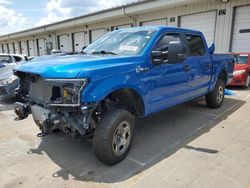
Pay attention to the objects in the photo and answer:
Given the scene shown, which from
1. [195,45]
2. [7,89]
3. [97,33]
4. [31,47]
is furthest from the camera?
[31,47]

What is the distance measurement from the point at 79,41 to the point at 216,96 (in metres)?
16.8

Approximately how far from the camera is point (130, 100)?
3.43 m

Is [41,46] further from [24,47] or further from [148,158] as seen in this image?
[148,158]

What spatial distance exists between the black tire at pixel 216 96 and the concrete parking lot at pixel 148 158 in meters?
0.84

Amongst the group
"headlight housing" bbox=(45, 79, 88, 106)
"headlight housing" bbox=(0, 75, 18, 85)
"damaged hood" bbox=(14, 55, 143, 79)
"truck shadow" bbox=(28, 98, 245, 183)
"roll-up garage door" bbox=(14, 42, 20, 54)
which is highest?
"roll-up garage door" bbox=(14, 42, 20, 54)

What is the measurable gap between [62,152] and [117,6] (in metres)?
12.7

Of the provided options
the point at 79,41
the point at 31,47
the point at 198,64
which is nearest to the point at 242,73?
the point at 198,64

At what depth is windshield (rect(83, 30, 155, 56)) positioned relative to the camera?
3.55m

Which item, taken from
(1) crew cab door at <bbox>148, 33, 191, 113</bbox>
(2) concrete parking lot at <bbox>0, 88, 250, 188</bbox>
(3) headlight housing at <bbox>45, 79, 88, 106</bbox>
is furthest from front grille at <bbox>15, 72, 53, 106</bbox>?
(1) crew cab door at <bbox>148, 33, 191, 113</bbox>

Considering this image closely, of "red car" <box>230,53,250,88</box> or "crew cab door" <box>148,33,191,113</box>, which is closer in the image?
"crew cab door" <box>148,33,191,113</box>

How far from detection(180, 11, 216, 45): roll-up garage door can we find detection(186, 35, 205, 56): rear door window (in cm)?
717

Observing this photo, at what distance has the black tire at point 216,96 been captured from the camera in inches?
223

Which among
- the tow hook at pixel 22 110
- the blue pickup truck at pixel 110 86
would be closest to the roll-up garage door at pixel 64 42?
the blue pickup truck at pixel 110 86

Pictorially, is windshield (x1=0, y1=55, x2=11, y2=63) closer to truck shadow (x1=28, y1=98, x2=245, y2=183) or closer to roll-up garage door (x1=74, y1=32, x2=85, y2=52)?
truck shadow (x1=28, y1=98, x2=245, y2=183)
